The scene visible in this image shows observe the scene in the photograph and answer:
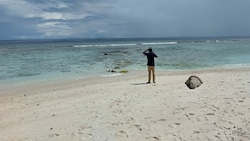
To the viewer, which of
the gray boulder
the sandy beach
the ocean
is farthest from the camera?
the ocean

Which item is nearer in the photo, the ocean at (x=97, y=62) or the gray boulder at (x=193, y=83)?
the gray boulder at (x=193, y=83)

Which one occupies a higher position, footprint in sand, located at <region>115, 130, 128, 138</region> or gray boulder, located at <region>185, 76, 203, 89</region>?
gray boulder, located at <region>185, 76, 203, 89</region>

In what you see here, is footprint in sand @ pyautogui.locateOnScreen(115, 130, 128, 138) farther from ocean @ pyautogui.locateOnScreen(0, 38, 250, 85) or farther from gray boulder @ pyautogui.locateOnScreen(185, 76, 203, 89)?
ocean @ pyautogui.locateOnScreen(0, 38, 250, 85)

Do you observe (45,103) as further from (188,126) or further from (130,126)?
(188,126)

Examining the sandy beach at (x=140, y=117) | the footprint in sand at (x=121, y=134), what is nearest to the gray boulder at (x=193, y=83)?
the sandy beach at (x=140, y=117)

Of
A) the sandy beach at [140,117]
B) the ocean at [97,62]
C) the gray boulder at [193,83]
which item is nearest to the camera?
the sandy beach at [140,117]

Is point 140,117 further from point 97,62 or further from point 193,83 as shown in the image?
point 97,62

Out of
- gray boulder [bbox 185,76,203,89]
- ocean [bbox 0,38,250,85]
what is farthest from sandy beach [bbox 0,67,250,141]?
ocean [bbox 0,38,250,85]

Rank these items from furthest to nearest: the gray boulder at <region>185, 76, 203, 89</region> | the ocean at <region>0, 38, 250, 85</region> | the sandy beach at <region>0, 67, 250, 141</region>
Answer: the ocean at <region>0, 38, 250, 85</region>
the gray boulder at <region>185, 76, 203, 89</region>
the sandy beach at <region>0, 67, 250, 141</region>

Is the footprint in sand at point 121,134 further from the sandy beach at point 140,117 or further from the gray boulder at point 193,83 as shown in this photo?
the gray boulder at point 193,83

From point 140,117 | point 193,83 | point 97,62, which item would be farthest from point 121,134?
point 97,62

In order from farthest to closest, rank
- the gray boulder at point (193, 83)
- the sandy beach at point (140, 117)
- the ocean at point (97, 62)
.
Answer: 1. the ocean at point (97, 62)
2. the gray boulder at point (193, 83)
3. the sandy beach at point (140, 117)

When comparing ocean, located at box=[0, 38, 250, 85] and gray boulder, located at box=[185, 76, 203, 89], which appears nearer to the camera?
gray boulder, located at box=[185, 76, 203, 89]

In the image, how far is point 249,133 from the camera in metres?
5.11
